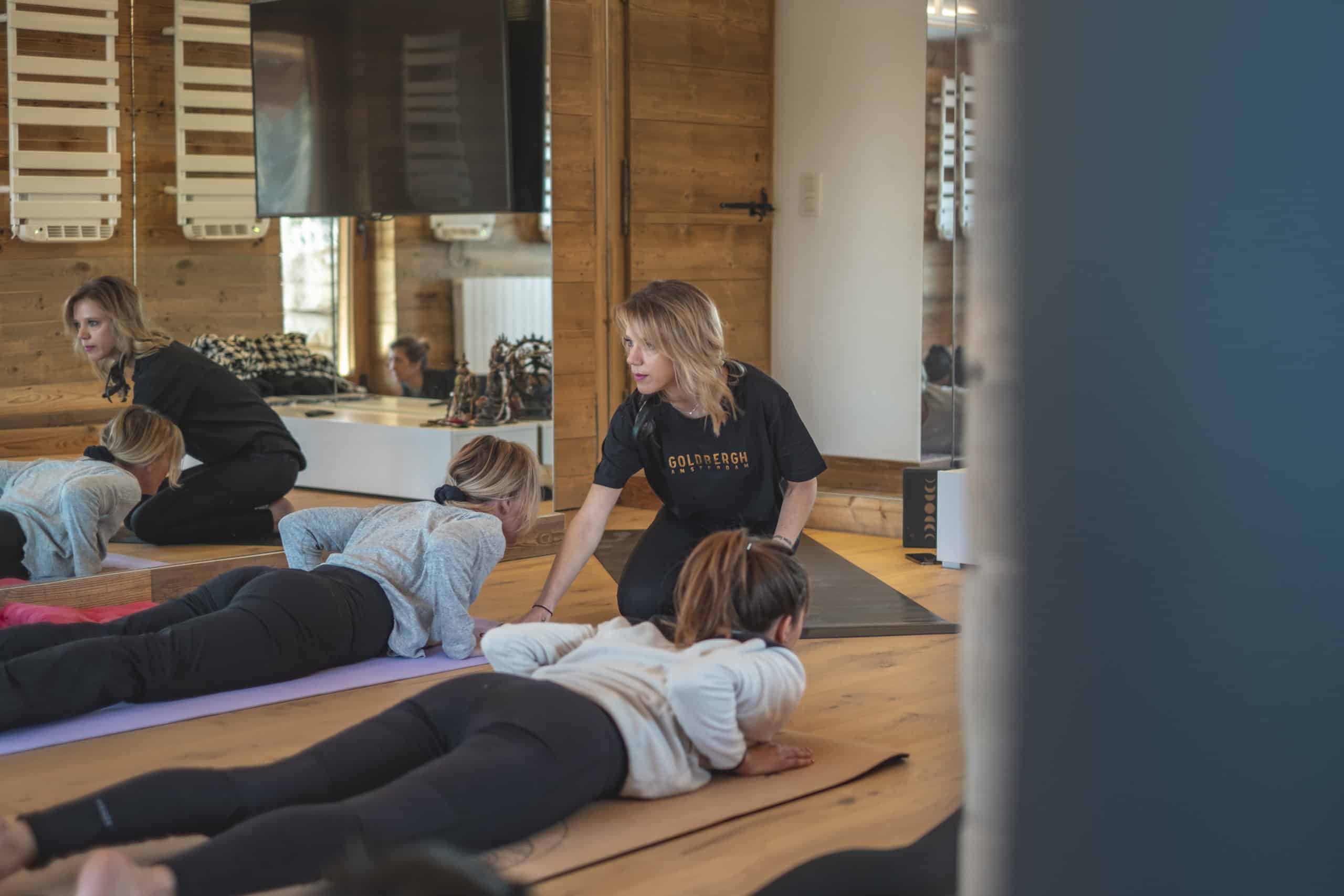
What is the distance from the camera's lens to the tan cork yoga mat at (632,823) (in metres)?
1.80

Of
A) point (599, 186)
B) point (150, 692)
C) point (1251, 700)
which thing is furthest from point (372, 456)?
point (1251, 700)

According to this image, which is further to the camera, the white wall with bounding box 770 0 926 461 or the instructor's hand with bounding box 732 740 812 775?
the white wall with bounding box 770 0 926 461

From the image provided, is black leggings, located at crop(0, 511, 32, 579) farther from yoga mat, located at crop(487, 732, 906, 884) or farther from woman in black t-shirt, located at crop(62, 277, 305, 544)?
yoga mat, located at crop(487, 732, 906, 884)

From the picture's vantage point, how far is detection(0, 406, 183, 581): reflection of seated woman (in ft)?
11.8

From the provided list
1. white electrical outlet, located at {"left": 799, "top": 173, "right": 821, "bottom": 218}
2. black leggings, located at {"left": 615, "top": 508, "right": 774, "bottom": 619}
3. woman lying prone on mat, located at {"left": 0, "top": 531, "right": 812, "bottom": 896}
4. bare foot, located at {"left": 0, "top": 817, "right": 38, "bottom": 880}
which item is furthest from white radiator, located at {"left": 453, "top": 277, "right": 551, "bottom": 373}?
bare foot, located at {"left": 0, "top": 817, "right": 38, "bottom": 880}

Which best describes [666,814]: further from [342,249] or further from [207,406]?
[342,249]

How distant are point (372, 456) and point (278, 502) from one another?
17.9 inches

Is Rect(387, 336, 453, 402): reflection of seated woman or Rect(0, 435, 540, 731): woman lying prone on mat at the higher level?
Rect(387, 336, 453, 402): reflection of seated woman

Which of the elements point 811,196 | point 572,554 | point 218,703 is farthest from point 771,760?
point 811,196

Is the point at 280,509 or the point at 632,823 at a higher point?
the point at 280,509

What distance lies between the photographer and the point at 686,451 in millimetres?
3293

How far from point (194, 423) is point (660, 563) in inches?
66.5

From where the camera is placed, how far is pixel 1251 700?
0.74 metres

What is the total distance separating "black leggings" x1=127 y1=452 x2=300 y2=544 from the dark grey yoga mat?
3.51 feet
